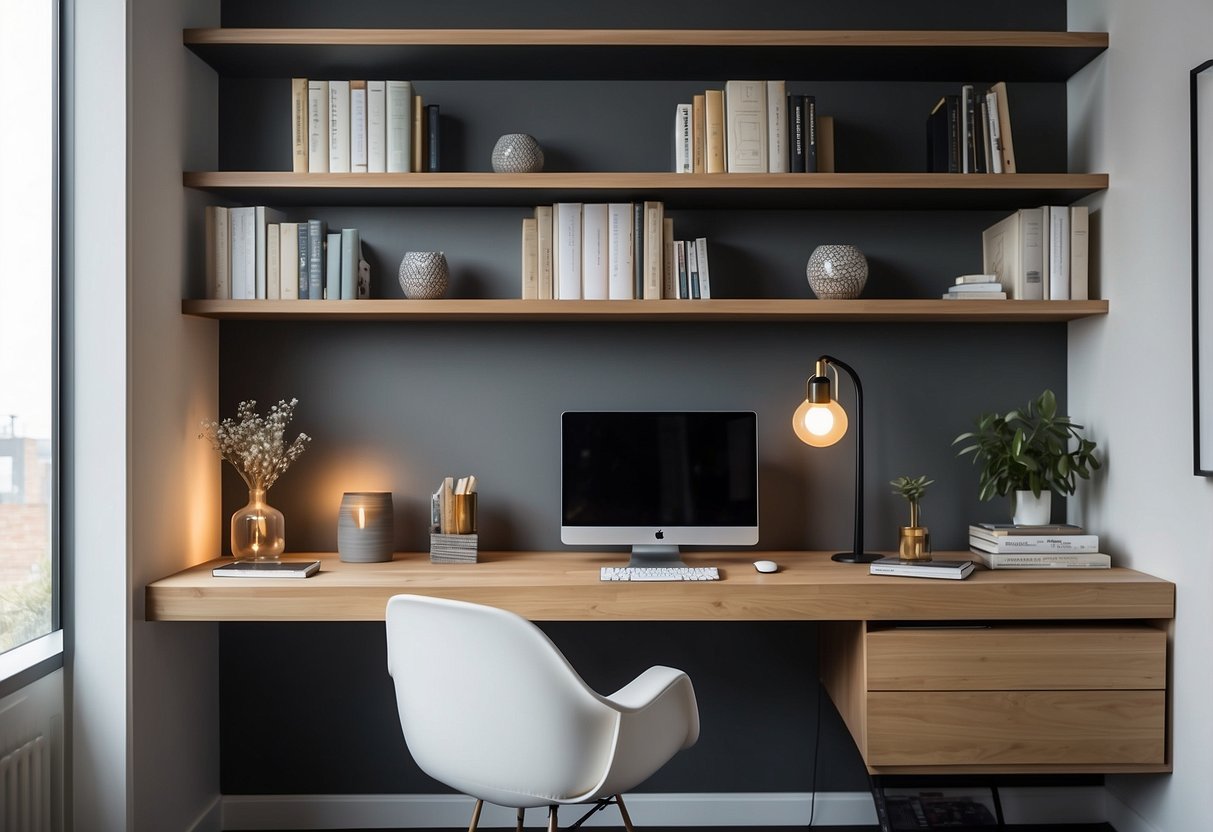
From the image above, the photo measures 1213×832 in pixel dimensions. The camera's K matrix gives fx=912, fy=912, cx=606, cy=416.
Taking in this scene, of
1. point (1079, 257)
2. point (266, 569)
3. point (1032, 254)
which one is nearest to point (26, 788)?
point (266, 569)

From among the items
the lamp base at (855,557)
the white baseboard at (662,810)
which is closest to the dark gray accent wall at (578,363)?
the white baseboard at (662,810)

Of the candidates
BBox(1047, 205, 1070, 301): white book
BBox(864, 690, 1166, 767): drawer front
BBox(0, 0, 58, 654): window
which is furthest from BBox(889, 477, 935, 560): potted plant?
BBox(0, 0, 58, 654): window

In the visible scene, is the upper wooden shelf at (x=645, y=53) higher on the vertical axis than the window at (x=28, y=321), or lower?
higher

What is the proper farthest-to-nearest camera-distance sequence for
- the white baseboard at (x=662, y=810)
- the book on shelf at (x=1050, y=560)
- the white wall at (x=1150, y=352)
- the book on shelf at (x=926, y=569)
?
1. the white baseboard at (x=662, y=810)
2. the book on shelf at (x=1050, y=560)
3. the book on shelf at (x=926, y=569)
4. the white wall at (x=1150, y=352)

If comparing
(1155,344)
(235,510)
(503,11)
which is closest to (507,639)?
(235,510)

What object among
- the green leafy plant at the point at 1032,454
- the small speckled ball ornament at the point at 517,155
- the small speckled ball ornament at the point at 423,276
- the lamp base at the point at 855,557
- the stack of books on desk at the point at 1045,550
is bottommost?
the lamp base at the point at 855,557

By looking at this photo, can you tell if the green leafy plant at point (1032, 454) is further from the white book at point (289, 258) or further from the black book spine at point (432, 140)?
the white book at point (289, 258)

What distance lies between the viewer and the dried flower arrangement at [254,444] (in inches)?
99.7

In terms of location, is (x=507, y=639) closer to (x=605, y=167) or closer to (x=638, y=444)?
(x=638, y=444)

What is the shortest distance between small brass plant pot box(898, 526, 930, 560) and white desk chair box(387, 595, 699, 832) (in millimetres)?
916

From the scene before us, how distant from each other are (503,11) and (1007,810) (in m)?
2.85

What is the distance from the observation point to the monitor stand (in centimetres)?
249

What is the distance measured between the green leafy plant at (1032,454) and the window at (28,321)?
2.32 m

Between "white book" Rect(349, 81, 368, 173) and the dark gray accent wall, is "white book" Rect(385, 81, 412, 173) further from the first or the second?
the dark gray accent wall
